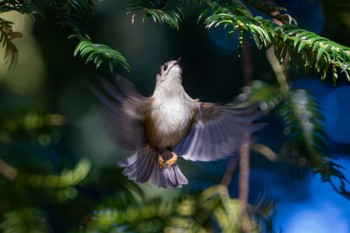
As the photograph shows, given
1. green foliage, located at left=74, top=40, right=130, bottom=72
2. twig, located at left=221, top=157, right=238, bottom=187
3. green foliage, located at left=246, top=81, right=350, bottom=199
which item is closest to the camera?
green foliage, located at left=74, top=40, right=130, bottom=72

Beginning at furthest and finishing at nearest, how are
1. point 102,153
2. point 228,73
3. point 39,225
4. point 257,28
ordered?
point 228,73 → point 102,153 → point 39,225 → point 257,28

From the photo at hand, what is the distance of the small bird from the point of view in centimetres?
55

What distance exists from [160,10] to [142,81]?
45 cm

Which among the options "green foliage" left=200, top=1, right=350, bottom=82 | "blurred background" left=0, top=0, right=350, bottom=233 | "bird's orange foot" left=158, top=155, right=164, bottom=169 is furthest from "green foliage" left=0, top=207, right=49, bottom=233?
"green foliage" left=200, top=1, right=350, bottom=82

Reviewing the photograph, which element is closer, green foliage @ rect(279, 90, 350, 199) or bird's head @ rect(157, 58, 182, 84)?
bird's head @ rect(157, 58, 182, 84)

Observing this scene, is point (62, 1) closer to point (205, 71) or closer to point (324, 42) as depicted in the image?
point (324, 42)

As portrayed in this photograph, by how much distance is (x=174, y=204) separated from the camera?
0.79 meters

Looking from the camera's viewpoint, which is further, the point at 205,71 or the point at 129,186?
the point at 205,71

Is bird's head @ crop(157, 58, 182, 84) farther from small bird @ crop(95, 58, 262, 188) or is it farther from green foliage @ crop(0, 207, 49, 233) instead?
green foliage @ crop(0, 207, 49, 233)

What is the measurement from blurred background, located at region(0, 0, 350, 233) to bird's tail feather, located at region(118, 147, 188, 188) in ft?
0.75

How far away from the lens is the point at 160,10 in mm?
553

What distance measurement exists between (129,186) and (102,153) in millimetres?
180

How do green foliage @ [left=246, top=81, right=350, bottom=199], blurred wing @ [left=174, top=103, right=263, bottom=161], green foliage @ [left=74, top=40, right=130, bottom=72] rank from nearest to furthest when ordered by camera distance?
green foliage @ [left=74, top=40, right=130, bottom=72], blurred wing @ [left=174, top=103, right=263, bottom=161], green foliage @ [left=246, top=81, right=350, bottom=199]

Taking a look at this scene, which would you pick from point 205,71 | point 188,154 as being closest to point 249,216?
point 188,154
